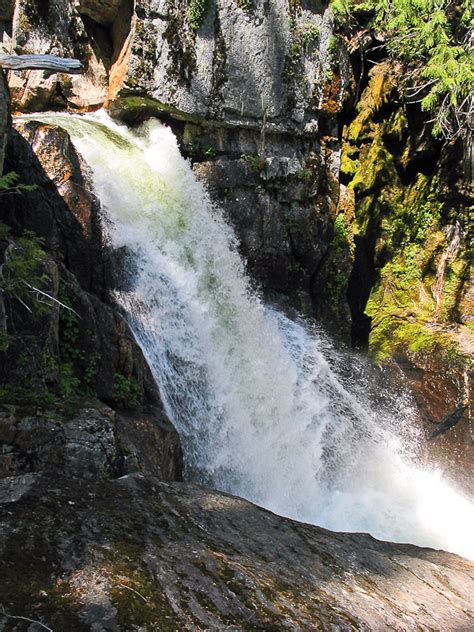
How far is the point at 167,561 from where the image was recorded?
9.18 ft

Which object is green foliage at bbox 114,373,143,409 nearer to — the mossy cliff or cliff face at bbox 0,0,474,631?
cliff face at bbox 0,0,474,631

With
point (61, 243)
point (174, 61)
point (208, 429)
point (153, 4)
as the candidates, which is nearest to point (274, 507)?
point (208, 429)

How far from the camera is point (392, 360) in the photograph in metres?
10.9

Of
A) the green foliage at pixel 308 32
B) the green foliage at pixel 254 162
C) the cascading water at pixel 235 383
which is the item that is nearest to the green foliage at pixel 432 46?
the green foliage at pixel 308 32

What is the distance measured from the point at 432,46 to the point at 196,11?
4.68 m

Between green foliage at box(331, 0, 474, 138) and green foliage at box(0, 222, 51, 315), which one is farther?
green foliage at box(331, 0, 474, 138)

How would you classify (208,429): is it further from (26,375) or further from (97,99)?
(97,99)

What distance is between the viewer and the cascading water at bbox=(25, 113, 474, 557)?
7.05 meters

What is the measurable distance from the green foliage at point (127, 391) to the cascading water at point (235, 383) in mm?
894

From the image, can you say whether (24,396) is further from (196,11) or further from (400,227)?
(400,227)

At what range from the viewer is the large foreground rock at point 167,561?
2.41 meters

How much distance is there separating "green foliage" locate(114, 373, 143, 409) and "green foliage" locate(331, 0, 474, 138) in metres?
7.84

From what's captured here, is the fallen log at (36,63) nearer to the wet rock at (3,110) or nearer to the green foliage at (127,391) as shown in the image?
the wet rock at (3,110)

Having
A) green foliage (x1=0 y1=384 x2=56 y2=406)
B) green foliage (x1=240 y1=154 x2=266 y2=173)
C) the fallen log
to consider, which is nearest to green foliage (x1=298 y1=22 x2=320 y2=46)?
green foliage (x1=240 y1=154 x2=266 y2=173)
